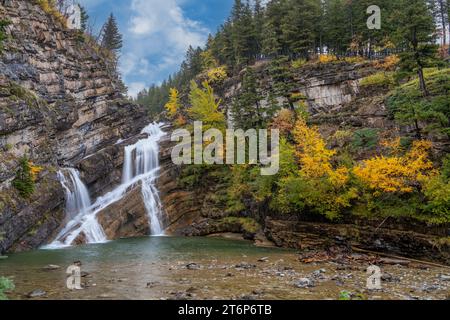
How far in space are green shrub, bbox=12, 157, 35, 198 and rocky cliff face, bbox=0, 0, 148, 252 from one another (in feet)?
1.94

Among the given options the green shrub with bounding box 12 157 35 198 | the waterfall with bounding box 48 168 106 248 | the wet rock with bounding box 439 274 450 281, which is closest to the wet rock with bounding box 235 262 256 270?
the wet rock with bounding box 439 274 450 281

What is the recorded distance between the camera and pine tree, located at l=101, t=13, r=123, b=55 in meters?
73.5

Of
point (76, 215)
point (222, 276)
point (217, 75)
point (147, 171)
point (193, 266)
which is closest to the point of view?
point (222, 276)

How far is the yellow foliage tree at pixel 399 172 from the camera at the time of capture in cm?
2139

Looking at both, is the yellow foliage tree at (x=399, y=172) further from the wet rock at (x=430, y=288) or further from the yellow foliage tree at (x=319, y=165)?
the wet rock at (x=430, y=288)

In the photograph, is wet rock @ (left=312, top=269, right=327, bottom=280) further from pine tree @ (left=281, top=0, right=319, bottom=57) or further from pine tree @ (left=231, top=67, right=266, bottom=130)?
pine tree @ (left=281, top=0, right=319, bottom=57)

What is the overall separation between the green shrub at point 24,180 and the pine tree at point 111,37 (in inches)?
1970

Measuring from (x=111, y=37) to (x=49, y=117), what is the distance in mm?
41247

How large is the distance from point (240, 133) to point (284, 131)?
5094 mm

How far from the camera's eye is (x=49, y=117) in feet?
127

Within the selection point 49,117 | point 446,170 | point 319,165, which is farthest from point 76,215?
point 446,170

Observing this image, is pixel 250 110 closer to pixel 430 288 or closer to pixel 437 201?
pixel 437 201

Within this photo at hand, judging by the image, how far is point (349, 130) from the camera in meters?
33.6

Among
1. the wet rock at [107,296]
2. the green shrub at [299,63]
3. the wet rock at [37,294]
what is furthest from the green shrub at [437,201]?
the green shrub at [299,63]
